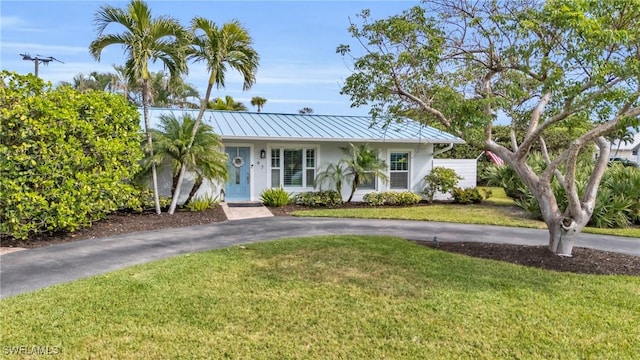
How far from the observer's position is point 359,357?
11.1 feet

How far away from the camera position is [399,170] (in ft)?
50.7

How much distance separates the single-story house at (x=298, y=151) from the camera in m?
13.5

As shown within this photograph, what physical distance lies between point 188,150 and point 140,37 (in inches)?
120

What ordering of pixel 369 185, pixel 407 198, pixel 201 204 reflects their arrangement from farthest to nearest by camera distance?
pixel 369 185 < pixel 407 198 < pixel 201 204

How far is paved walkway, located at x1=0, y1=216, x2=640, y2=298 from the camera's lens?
223 inches

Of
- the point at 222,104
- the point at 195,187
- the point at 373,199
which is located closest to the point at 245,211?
the point at 195,187

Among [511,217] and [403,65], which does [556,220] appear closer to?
[403,65]

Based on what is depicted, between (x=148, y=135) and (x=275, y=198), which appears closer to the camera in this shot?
(x=148, y=135)

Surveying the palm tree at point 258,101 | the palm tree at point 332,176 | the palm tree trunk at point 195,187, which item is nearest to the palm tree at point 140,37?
the palm tree trunk at point 195,187

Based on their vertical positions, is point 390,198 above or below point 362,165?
below

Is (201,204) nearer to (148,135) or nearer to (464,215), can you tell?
(148,135)

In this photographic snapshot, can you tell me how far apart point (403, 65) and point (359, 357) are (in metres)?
5.09

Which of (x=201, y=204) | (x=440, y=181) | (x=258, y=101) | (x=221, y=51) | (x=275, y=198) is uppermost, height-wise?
(x=258, y=101)

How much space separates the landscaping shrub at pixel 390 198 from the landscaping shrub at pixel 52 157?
27.4 feet
